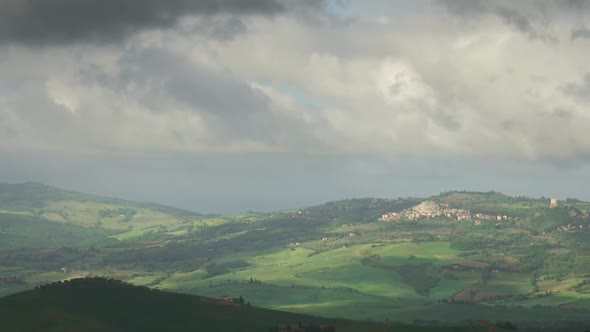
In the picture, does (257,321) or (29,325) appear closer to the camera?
(29,325)

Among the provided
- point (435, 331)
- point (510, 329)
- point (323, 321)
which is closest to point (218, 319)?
point (323, 321)

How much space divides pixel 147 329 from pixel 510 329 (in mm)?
90259

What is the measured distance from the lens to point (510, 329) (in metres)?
194

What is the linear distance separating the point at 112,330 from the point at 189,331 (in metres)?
17.5

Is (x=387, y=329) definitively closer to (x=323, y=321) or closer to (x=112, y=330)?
(x=323, y=321)

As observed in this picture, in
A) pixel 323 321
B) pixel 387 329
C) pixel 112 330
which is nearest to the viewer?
pixel 112 330

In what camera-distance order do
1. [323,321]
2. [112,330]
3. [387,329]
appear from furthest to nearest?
1. [323,321]
2. [387,329]
3. [112,330]

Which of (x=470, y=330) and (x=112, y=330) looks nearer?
(x=112, y=330)

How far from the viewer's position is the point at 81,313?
189 metres

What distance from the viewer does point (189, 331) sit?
17812cm

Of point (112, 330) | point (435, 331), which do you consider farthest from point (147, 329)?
point (435, 331)

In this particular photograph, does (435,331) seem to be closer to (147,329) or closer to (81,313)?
(147,329)

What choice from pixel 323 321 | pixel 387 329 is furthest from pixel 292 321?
pixel 387 329

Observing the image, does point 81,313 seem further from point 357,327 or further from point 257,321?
point 357,327
